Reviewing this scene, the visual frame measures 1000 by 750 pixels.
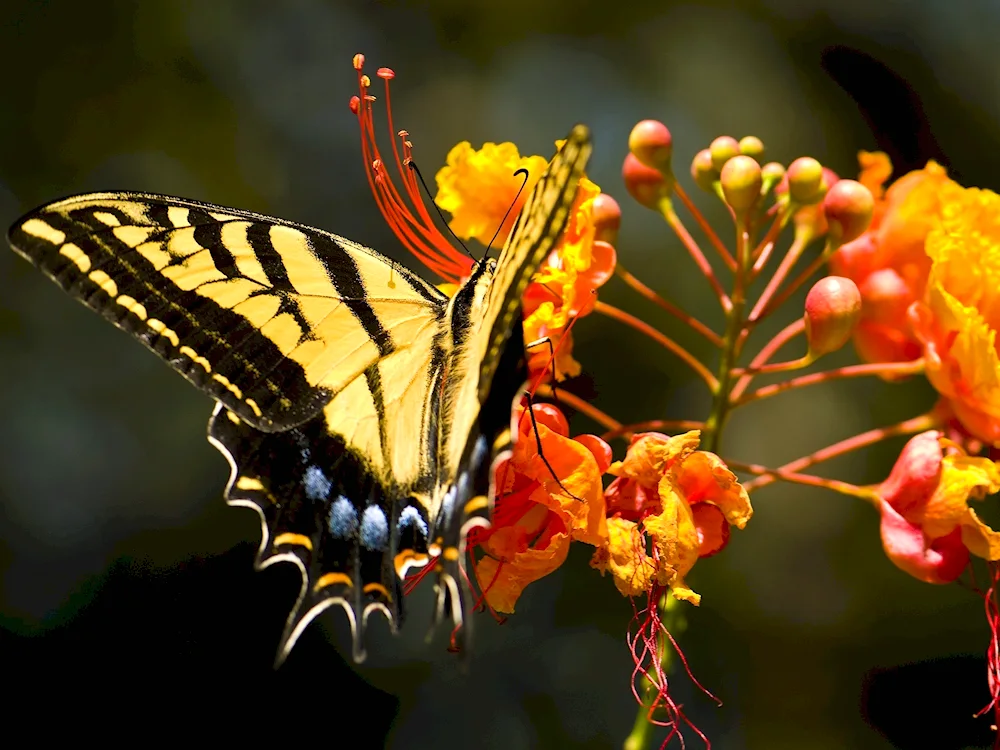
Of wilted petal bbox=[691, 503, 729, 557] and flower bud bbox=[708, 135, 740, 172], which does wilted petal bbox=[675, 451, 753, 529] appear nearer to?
wilted petal bbox=[691, 503, 729, 557]

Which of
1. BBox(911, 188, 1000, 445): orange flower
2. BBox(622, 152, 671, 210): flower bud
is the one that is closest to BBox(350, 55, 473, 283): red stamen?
BBox(622, 152, 671, 210): flower bud

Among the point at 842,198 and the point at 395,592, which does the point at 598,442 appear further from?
the point at 842,198

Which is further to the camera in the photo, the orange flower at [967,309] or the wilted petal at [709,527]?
the orange flower at [967,309]

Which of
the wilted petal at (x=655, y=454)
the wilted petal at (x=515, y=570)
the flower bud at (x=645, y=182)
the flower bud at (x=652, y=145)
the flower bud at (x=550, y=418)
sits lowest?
the wilted petal at (x=515, y=570)

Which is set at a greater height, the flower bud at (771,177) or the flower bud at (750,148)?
the flower bud at (750,148)

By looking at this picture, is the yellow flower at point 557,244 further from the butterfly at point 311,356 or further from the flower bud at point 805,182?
the flower bud at point 805,182

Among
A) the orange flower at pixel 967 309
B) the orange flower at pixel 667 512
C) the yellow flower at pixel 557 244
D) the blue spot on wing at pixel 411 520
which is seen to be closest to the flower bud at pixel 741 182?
the yellow flower at pixel 557 244

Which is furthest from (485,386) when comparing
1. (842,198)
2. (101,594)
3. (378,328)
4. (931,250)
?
(101,594)
